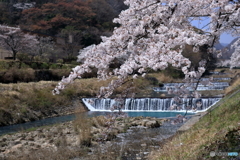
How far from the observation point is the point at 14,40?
27.2 meters

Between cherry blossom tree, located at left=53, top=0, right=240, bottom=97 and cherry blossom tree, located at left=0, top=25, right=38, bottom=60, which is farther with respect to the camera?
cherry blossom tree, located at left=0, top=25, right=38, bottom=60

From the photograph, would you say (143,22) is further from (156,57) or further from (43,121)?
(43,121)

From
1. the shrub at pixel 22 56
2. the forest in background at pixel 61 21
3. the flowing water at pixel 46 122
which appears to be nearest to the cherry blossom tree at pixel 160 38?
the flowing water at pixel 46 122

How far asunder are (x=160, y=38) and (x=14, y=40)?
25966 millimetres

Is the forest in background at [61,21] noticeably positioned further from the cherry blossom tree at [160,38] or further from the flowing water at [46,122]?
the cherry blossom tree at [160,38]

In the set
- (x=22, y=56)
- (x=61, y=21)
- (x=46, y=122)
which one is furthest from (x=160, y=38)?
(x=61, y=21)

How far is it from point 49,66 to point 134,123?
18.8m

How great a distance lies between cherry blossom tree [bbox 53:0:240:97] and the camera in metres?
4.05

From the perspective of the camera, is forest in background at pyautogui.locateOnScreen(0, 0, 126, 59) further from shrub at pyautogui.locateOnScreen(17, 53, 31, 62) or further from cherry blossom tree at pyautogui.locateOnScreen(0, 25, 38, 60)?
cherry blossom tree at pyautogui.locateOnScreen(0, 25, 38, 60)

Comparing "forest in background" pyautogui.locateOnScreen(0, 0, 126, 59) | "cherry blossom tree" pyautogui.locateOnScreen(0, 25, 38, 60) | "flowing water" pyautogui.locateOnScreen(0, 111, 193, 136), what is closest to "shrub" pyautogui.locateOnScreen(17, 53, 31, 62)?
"cherry blossom tree" pyautogui.locateOnScreen(0, 25, 38, 60)

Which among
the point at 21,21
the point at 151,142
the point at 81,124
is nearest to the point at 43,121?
the point at 81,124

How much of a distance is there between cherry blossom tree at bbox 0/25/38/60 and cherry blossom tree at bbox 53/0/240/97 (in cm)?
2414

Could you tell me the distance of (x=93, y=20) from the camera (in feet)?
172

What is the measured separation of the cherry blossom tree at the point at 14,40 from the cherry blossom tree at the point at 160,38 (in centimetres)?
2414
